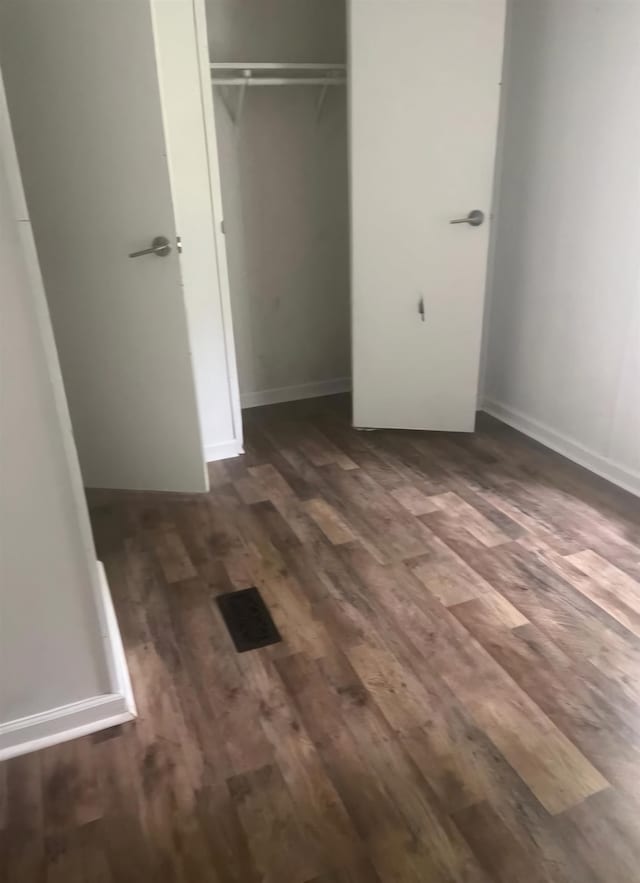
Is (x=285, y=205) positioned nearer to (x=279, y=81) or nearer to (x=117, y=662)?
(x=279, y=81)

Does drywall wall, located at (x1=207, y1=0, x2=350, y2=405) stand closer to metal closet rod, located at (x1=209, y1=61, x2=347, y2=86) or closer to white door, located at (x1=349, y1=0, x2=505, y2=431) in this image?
metal closet rod, located at (x1=209, y1=61, x2=347, y2=86)

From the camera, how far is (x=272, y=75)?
305 cm

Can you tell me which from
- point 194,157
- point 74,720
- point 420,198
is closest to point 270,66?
point 194,157

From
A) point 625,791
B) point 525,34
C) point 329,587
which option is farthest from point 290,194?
point 625,791

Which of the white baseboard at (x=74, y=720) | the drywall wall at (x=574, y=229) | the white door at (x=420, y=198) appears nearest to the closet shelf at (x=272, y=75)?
the white door at (x=420, y=198)

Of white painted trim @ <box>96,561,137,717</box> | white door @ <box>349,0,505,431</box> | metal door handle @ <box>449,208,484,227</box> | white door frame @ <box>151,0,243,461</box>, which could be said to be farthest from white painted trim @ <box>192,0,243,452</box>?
white painted trim @ <box>96,561,137,717</box>

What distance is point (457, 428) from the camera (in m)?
3.19

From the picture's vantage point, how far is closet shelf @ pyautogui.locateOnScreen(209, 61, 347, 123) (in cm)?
283

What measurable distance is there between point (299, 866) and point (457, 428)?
2.19 m

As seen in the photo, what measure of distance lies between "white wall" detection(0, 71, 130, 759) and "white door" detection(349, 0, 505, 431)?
1826mm

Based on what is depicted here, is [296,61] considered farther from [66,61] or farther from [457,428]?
[457,428]

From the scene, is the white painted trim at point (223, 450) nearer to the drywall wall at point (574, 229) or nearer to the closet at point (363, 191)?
the closet at point (363, 191)

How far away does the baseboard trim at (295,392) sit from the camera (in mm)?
3584

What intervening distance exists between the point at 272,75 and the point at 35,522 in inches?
97.7
